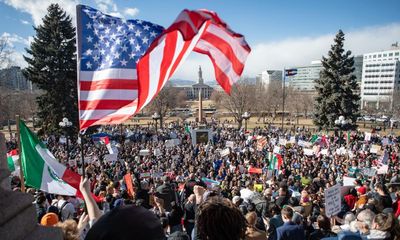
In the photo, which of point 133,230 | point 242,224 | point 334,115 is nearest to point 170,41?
point 242,224

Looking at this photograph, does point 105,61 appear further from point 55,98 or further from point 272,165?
point 55,98

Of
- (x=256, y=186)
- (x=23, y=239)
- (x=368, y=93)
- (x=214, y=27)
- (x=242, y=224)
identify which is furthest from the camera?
(x=368, y=93)

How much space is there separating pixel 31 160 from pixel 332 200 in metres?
6.45

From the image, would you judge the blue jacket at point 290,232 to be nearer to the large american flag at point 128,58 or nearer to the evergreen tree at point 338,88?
the large american flag at point 128,58

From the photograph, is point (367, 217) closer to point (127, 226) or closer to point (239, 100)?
point (127, 226)

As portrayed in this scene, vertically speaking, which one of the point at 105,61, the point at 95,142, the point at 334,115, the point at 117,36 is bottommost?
the point at 95,142

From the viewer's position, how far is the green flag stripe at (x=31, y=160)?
240 inches

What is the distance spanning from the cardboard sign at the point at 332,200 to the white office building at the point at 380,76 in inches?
4568

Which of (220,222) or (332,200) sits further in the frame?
(332,200)

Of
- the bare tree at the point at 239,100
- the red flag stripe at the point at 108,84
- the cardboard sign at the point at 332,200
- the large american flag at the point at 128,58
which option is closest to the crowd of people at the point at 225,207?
the cardboard sign at the point at 332,200

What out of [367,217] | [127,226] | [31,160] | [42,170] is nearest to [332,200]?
[367,217]

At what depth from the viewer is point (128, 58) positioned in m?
5.34

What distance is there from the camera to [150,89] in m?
4.67

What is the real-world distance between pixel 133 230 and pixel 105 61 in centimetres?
444
